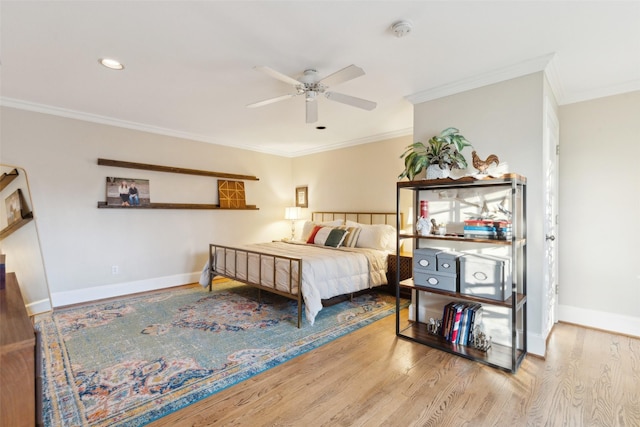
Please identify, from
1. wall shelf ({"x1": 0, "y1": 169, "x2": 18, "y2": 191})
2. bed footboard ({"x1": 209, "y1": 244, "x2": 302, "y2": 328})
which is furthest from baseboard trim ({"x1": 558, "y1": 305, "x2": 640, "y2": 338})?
wall shelf ({"x1": 0, "y1": 169, "x2": 18, "y2": 191})

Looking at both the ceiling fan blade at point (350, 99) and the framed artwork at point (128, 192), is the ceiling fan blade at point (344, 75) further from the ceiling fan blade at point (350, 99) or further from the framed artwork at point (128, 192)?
the framed artwork at point (128, 192)

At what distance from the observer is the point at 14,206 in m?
3.36

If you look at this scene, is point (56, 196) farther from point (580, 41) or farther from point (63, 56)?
point (580, 41)

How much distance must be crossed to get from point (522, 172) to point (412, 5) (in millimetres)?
1656

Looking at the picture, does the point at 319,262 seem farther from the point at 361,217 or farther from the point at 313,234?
the point at 361,217

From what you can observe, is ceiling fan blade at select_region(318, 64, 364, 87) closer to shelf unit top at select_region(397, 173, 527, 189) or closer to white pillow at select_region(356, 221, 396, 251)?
shelf unit top at select_region(397, 173, 527, 189)

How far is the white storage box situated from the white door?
478mm

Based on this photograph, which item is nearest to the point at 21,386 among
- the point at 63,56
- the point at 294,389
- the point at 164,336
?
the point at 294,389

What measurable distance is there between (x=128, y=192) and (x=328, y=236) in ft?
9.60

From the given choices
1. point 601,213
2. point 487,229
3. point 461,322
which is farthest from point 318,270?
point 601,213

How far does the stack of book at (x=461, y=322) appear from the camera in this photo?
2.68 metres

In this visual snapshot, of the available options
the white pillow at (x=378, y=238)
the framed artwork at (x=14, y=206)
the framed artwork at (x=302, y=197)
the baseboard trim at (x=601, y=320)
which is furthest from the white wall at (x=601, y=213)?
the framed artwork at (x=14, y=206)

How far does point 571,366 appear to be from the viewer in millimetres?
2371

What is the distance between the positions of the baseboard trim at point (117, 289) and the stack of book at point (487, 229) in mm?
4194
